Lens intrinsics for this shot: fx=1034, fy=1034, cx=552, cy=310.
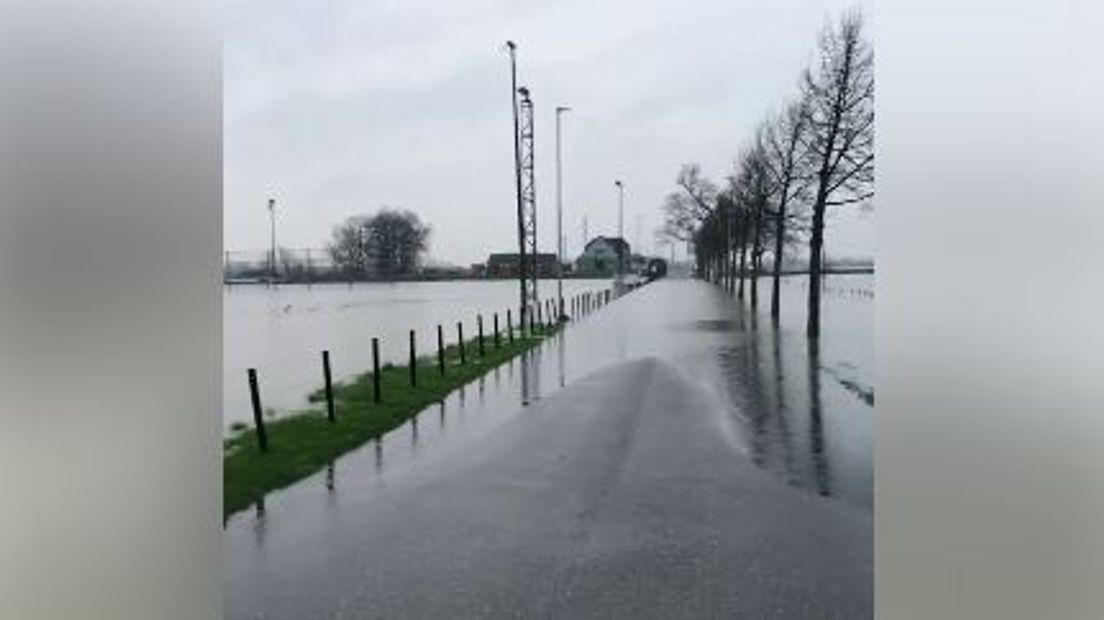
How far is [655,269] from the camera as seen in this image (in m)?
4.48

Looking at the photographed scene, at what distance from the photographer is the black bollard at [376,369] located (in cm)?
417

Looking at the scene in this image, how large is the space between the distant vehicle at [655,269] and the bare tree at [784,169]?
503 millimetres

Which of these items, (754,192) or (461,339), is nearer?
(754,192)

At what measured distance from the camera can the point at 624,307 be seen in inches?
200

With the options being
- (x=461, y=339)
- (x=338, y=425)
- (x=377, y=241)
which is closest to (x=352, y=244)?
(x=377, y=241)

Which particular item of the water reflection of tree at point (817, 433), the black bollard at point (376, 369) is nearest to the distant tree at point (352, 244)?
the black bollard at point (376, 369)

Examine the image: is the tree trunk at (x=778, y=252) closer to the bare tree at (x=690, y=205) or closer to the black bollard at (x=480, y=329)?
the bare tree at (x=690, y=205)

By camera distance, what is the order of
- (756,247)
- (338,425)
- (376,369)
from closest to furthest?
(756,247)
(376,369)
(338,425)

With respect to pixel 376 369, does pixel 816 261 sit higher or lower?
higher

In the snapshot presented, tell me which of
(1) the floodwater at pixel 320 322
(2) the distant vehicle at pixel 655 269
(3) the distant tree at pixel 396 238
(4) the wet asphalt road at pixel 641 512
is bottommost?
(4) the wet asphalt road at pixel 641 512

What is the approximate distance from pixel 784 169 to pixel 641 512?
4.30 ft

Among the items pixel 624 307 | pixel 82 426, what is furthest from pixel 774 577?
pixel 82 426

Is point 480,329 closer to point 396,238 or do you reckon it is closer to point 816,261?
point 396,238

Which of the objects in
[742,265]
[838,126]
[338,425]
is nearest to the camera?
[838,126]
